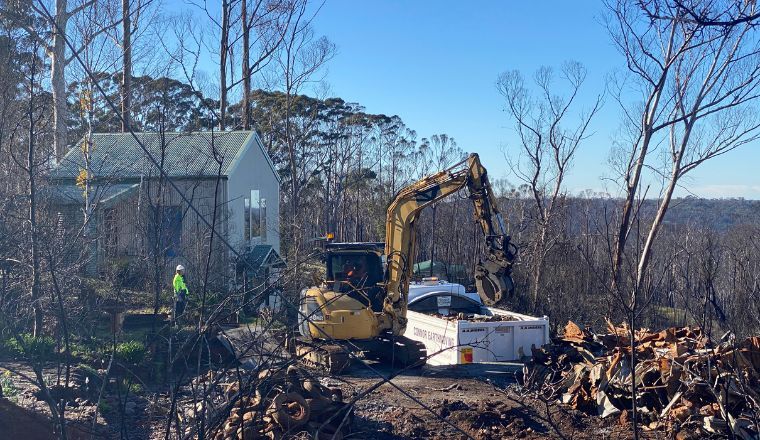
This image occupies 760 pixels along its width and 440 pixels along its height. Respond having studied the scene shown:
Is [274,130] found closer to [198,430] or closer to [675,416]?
[675,416]

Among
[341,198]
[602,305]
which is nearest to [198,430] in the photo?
[602,305]

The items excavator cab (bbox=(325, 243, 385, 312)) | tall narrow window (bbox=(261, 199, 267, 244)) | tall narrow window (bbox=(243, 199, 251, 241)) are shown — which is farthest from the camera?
tall narrow window (bbox=(261, 199, 267, 244))

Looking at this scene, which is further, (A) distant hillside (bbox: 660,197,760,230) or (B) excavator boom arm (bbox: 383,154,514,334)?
(A) distant hillside (bbox: 660,197,760,230)

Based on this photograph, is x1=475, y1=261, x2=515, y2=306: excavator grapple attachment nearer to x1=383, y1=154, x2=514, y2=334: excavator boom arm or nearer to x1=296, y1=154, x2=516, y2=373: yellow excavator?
x1=383, y1=154, x2=514, y2=334: excavator boom arm

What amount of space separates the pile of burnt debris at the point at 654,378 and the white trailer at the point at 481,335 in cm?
90

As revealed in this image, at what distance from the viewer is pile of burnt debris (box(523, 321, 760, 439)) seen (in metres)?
9.72

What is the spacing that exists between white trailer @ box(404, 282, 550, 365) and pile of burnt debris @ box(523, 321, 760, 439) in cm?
90

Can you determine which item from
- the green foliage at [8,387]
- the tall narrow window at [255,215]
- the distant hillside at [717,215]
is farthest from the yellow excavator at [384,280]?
the distant hillside at [717,215]

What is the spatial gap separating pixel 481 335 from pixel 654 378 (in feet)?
12.5

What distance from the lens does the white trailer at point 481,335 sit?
14172mm

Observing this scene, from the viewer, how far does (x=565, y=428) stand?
432 inches

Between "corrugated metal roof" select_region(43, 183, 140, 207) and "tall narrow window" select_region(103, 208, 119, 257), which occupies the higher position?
"corrugated metal roof" select_region(43, 183, 140, 207)

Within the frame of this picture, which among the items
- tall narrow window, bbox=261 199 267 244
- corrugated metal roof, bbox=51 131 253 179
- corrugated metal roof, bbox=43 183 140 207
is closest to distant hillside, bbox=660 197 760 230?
tall narrow window, bbox=261 199 267 244

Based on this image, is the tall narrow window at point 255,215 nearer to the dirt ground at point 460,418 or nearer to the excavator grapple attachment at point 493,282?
the dirt ground at point 460,418
